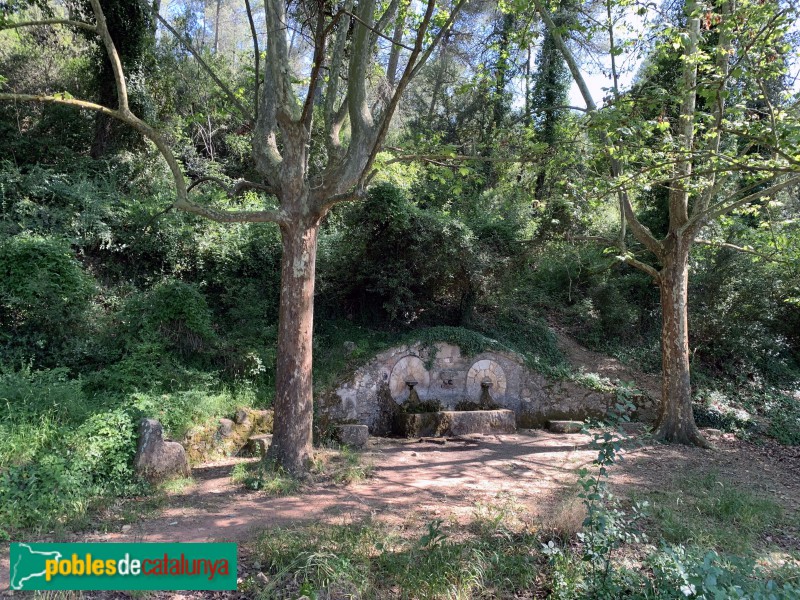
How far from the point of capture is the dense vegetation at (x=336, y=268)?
591cm

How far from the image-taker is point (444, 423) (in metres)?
10.2

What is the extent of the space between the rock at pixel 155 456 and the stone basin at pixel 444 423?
478 cm

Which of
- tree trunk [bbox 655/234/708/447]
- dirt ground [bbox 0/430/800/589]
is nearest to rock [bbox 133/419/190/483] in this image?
dirt ground [bbox 0/430/800/589]

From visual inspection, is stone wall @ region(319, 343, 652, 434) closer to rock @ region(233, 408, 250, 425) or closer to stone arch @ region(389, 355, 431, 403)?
stone arch @ region(389, 355, 431, 403)

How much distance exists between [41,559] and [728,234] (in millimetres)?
13917

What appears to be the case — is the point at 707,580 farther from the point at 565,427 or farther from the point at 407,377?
the point at 407,377

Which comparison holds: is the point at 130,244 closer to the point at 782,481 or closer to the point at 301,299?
the point at 301,299

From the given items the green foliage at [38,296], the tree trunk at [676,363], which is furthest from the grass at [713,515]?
the green foliage at [38,296]

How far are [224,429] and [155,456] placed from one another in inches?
71.1

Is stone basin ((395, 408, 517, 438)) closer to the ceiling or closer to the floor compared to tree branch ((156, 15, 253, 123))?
closer to the floor

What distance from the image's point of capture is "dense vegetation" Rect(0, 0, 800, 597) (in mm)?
5910

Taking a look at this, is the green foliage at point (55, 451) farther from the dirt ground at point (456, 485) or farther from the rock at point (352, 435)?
the rock at point (352, 435)

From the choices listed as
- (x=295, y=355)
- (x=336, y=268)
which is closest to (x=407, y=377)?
(x=336, y=268)

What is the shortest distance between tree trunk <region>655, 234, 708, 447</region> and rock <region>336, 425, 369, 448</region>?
5.67 metres
